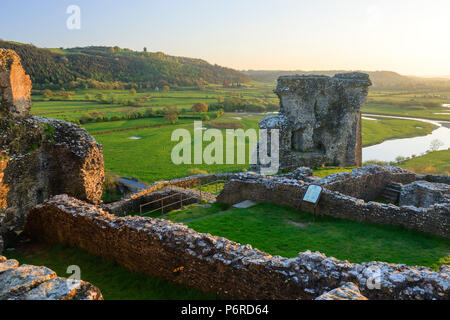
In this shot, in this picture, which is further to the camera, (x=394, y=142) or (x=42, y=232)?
(x=394, y=142)

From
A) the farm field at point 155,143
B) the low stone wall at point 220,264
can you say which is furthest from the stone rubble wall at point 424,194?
the farm field at point 155,143

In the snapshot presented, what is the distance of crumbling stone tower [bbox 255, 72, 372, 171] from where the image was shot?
2653cm

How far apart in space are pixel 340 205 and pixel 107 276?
8.80 meters

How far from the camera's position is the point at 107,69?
106 m

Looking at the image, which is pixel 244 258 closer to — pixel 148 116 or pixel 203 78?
pixel 148 116

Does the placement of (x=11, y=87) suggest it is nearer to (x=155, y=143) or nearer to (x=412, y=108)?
(x=155, y=143)

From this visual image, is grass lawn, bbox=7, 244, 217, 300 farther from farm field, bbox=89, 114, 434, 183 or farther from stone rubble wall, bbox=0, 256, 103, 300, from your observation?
farm field, bbox=89, 114, 434, 183

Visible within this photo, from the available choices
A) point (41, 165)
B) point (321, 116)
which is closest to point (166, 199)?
point (41, 165)

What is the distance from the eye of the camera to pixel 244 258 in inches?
283

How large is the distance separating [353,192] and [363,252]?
A: 6860 millimetres

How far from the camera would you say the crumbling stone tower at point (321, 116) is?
1045 inches

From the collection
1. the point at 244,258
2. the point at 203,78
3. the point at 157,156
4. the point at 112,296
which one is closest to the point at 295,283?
the point at 244,258

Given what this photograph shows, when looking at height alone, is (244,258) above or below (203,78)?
below
